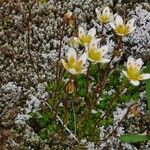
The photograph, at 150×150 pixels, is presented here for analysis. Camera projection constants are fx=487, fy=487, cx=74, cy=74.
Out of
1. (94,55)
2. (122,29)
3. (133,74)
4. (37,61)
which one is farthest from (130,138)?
(37,61)

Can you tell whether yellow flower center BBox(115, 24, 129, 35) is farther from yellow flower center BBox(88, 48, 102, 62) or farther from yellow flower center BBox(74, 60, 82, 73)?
yellow flower center BBox(74, 60, 82, 73)

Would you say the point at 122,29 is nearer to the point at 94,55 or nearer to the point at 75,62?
the point at 94,55

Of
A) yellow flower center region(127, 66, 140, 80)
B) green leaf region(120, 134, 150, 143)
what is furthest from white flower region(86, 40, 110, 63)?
green leaf region(120, 134, 150, 143)

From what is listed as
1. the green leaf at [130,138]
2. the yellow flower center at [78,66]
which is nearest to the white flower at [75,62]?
the yellow flower center at [78,66]

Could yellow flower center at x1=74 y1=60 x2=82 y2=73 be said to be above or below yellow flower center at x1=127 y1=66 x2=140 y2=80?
above

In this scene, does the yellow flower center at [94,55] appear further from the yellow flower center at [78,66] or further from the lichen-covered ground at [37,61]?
the lichen-covered ground at [37,61]
